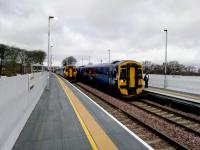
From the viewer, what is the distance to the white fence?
64.9ft

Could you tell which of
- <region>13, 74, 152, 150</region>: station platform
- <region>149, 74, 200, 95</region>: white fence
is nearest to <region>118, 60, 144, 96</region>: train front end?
<region>149, 74, 200, 95</region>: white fence

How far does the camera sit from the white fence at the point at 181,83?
64.9 ft

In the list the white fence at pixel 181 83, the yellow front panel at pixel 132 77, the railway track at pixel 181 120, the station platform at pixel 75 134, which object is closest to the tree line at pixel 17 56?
the white fence at pixel 181 83

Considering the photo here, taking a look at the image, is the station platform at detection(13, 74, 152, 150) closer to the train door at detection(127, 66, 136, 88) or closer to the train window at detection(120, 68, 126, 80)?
the train window at detection(120, 68, 126, 80)

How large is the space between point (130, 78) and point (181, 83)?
4.56 m

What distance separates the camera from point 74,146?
716 cm

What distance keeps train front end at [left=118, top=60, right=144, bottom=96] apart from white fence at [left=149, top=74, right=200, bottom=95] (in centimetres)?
357

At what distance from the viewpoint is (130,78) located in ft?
69.4

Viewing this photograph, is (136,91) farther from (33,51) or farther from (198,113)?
(33,51)

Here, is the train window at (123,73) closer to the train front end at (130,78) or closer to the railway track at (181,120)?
the train front end at (130,78)

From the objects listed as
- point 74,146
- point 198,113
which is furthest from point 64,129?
point 198,113

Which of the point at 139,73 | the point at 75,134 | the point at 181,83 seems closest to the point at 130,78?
the point at 139,73

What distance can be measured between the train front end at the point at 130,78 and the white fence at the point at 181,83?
3570 millimetres

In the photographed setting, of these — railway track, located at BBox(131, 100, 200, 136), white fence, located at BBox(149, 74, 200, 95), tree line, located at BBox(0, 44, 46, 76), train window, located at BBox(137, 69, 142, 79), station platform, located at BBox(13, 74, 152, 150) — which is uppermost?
tree line, located at BBox(0, 44, 46, 76)
